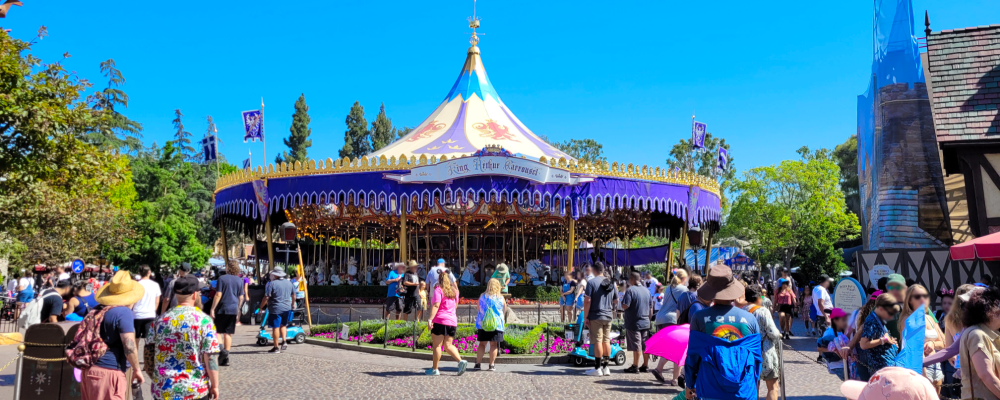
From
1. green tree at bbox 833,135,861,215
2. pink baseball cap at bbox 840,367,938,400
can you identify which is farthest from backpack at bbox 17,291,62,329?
green tree at bbox 833,135,861,215

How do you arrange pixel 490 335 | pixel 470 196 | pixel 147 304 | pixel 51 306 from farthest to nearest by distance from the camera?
pixel 470 196, pixel 490 335, pixel 147 304, pixel 51 306

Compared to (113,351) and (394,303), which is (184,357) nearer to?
(113,351)

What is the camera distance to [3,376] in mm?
9383

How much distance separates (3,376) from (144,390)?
247 centimetres

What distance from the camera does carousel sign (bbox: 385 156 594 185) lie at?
1800 centimetres

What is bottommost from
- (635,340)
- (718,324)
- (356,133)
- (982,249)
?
(635,340)

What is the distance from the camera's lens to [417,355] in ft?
39.4

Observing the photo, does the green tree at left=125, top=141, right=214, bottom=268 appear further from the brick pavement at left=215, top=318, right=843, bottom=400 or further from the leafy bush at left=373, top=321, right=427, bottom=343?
the brick pavement at left=215, top=318, right=843, bottom=400

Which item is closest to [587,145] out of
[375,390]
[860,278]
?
[860,278]

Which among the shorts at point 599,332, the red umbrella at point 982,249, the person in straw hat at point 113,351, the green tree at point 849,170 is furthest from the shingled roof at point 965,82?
the green tree at point 849,170

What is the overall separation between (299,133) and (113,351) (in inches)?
2421

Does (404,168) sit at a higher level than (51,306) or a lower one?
higher

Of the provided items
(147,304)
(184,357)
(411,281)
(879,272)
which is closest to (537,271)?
(411,281)

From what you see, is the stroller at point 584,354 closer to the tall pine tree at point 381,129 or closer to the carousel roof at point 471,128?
the carousel roof at point 471,128
